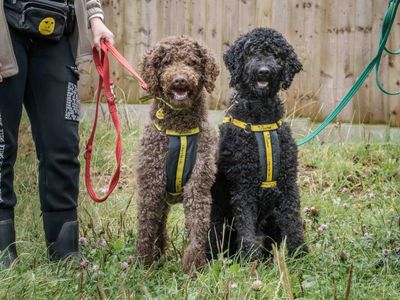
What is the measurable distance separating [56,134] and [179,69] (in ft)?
2.35

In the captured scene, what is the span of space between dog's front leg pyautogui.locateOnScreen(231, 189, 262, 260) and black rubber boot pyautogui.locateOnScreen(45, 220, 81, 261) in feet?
2.93

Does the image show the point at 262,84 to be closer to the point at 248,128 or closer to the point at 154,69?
the point at 248,128

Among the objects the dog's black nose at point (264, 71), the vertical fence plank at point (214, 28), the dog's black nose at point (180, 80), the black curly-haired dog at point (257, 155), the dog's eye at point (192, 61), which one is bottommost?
the black curly-haired dog at point (257, 155)

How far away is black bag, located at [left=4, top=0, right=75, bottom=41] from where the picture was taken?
321cm

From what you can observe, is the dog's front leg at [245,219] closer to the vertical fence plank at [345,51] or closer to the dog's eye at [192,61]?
the dog's eye at [192,61]

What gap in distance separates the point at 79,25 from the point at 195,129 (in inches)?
31.7

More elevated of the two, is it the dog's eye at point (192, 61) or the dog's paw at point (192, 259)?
the dog's eye at point (192, 61)

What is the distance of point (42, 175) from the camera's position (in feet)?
11.7

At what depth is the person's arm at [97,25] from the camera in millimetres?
3506

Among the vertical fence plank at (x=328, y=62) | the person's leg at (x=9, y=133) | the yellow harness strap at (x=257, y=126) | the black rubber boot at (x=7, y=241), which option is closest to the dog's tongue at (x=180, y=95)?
the yellow harness strap at (x=257, y=126)

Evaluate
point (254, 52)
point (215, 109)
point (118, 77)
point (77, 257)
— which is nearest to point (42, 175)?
point (77, 257)

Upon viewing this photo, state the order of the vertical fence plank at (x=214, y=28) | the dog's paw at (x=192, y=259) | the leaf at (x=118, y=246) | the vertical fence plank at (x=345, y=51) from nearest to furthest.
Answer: the dog's paw at (x=192, y=259), the leaf at (x=118, y=246), the vertical fence plank at (x=345, y=51), the vertical fence plank at (x=214, y=28)

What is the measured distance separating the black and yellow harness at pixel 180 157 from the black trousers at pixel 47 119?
514mm

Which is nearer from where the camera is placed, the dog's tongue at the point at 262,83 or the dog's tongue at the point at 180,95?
the dog's tongue at the point at 180,95
